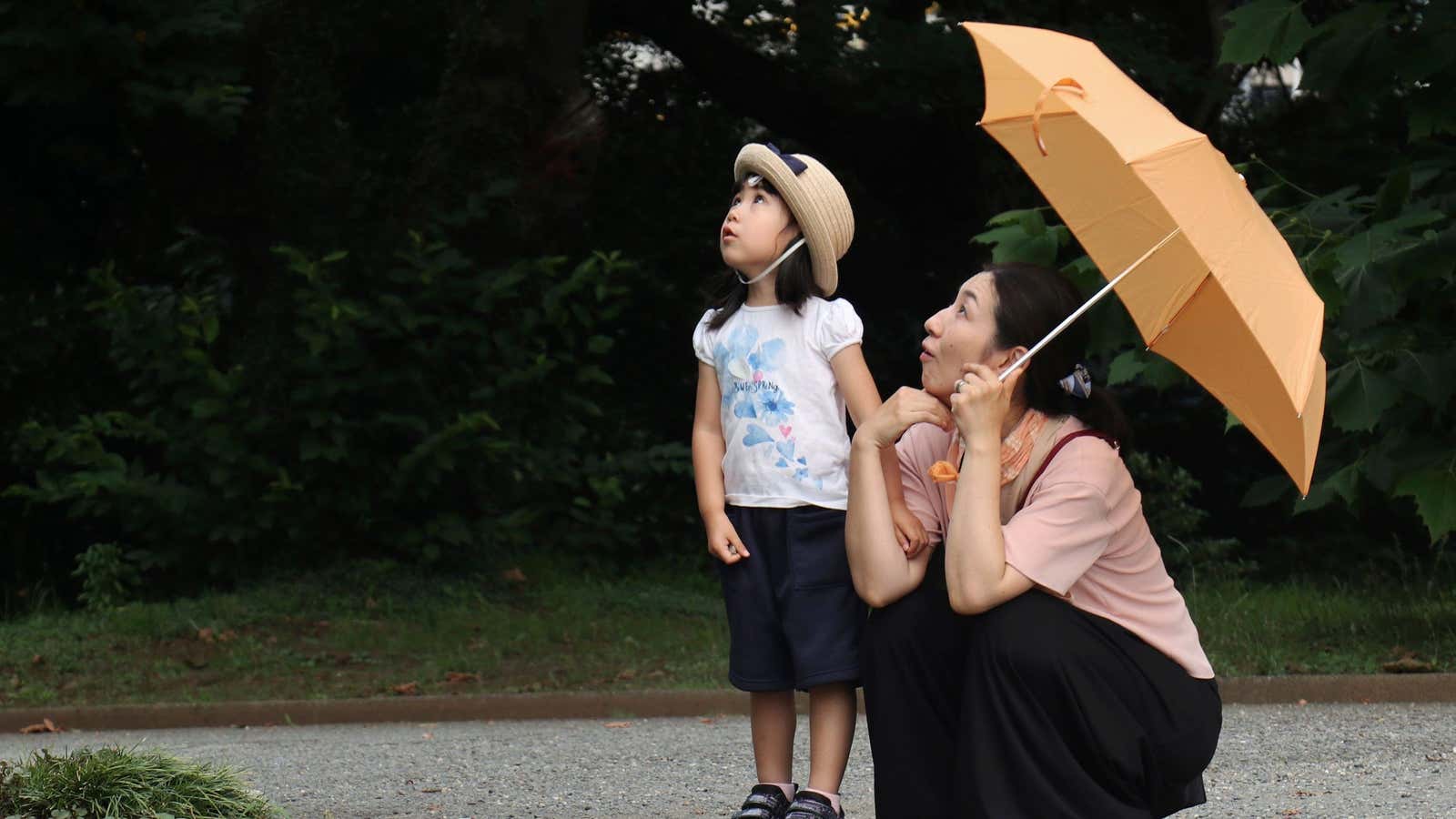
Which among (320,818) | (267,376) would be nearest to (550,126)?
(267,376)

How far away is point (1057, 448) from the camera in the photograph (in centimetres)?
319

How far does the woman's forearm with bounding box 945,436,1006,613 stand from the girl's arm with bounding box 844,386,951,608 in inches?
8.3

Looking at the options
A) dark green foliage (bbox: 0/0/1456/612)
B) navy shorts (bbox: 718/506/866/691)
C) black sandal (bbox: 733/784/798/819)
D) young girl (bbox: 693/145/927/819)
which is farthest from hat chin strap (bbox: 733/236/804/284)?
dark green foliage (bbox: 0/0/1456/612)

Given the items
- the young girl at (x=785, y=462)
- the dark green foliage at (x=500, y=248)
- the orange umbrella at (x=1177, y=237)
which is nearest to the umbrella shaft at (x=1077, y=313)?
the orange umbrella at (x=1177, y=237)

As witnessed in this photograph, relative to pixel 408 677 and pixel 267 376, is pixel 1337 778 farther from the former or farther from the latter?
pixel 267 376

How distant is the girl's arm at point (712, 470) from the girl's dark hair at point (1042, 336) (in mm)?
895

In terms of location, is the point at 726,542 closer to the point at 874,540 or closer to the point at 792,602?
the point at 792,602

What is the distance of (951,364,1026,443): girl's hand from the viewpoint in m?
3.05

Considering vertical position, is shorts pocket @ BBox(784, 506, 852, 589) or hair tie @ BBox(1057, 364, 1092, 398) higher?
hair tie @ BBox(1057, 364, 1092, 398)

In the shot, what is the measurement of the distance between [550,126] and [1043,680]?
7.46 metres

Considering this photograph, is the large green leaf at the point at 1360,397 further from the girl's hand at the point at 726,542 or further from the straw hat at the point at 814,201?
the girl's hand at the point at 726,542

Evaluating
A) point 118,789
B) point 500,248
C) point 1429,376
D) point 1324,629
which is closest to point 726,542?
point 118,789

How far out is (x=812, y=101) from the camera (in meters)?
11.9

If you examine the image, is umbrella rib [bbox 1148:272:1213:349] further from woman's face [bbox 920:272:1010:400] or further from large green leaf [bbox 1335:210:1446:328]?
large green leaf [bbox 1335:210:1446:328]
